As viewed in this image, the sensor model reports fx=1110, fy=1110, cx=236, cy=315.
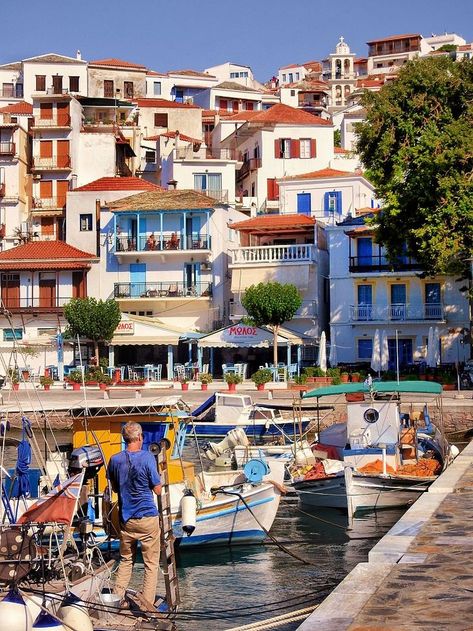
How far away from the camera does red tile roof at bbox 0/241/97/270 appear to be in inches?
2414

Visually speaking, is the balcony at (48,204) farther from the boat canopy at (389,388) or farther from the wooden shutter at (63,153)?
the boat canopy at (389,388)

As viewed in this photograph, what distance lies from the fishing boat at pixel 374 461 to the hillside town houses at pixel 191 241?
19.2 m

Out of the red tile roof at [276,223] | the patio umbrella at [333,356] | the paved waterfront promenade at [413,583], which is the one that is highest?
the red tile roof at [276,223]

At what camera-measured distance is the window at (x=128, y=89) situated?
335 ft

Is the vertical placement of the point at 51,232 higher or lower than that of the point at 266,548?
higher

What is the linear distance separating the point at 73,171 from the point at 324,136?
17.1m

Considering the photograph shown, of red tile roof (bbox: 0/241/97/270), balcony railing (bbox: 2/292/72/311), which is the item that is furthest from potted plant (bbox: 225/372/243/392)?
red tile roof (bbox: 0/241/97/270)

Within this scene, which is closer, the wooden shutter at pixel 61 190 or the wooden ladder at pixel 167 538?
the wooden ladder at pixel 167 538

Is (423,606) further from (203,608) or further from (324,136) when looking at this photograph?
(324,136)

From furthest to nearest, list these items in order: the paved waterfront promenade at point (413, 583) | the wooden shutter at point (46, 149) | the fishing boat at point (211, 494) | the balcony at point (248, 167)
→ the balcony at point (248, 167) < the wooden shutter at point (46, 149) < the fishing boat at point (211, 494) < the paved waterfront promenade at point (413, 583)

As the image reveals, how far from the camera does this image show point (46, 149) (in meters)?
72.1

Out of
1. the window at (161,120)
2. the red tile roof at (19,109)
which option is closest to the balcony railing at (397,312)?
the red tile roof at (19,109)

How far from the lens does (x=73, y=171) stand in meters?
71.4

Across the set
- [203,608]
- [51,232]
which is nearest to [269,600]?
[203,608]
